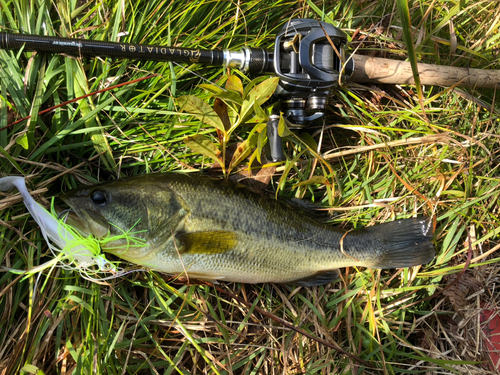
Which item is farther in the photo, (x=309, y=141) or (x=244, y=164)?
(x=244, y=164)

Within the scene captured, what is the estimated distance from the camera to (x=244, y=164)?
2850mm

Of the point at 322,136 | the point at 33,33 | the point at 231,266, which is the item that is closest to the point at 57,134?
the point at 33,33

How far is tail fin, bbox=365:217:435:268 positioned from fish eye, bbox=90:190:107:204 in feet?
6.94

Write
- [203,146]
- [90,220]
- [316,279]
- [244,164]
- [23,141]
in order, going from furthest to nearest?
[244,164] < [316,279] < [203,146] < [23,141] < [90,220]

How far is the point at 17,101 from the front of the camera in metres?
2.44

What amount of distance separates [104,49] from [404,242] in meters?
2.86

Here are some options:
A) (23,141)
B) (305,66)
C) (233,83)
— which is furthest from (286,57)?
(23,141)

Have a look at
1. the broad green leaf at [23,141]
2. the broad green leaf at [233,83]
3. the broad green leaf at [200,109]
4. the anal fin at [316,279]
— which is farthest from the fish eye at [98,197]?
the anal fin at [316,279]

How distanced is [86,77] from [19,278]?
5.19ft

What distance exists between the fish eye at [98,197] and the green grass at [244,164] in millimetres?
500

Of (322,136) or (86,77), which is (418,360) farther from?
(86,77)

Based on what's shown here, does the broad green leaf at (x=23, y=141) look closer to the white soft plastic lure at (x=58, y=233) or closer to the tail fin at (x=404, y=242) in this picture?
the white soft plastic lure at (x=58, y=233)

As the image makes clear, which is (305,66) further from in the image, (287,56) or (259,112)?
(259,112)

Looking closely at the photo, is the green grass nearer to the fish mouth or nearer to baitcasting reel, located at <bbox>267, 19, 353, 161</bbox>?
baitcasting reel, located at <bbox>267, 19, 353, 161</bbox>
